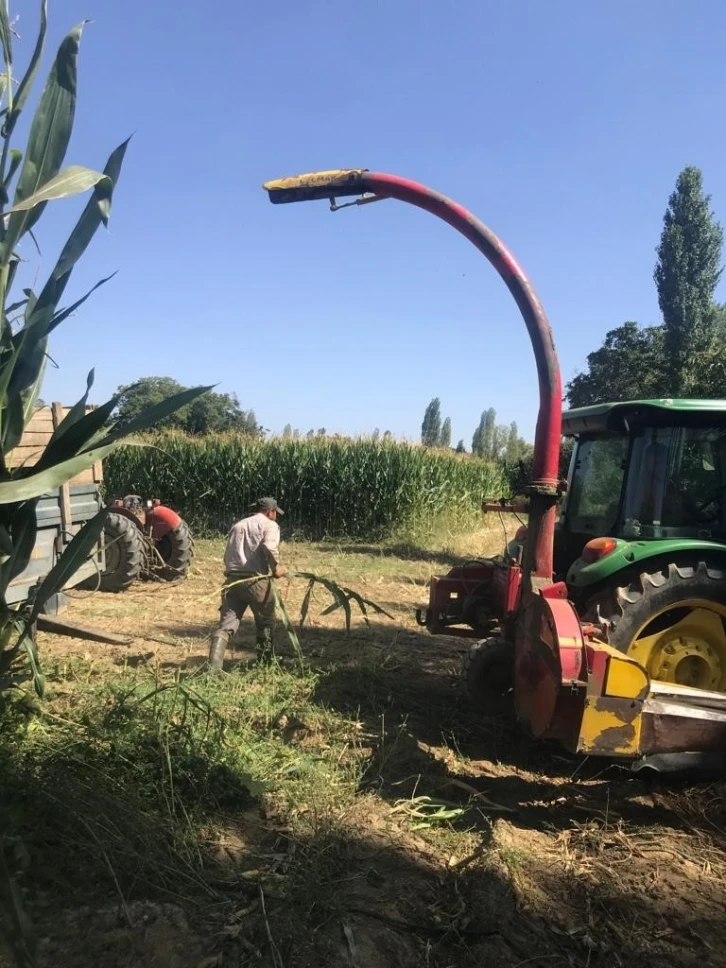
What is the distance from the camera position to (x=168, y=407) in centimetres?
195

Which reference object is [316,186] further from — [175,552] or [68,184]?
[175,552]

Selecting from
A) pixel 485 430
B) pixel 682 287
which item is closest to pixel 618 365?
pixel 682 287

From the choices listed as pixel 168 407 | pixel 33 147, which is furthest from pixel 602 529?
pixel 33 147

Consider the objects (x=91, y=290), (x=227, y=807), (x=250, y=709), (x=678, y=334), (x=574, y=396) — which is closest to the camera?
(x=91, y=290)

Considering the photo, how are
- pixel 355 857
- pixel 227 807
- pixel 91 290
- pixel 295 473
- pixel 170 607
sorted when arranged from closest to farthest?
1. pixel 91 290
2. pixel 355 857
3. pixel 227 807
4. pixel 170 607
5. pixel 295 473

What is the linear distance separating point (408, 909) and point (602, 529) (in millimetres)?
2942

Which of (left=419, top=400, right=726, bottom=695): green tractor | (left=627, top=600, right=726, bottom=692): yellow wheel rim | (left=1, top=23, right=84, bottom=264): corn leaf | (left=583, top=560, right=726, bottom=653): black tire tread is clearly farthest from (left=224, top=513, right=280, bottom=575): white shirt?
(left=1, top=23, right=84, bottom=264): corn leaf

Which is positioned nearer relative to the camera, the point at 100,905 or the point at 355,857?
the point at 100,905

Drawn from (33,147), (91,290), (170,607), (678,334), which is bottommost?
(170,607)

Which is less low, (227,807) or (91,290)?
(91,290)

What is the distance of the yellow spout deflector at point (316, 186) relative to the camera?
4.14 meters

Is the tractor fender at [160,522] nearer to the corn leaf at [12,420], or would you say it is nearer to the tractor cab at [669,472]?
the tractor cab at [669,472]

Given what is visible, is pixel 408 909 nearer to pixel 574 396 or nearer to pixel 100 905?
pixel 100 905

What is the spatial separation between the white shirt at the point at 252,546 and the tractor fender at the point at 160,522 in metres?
3.79
